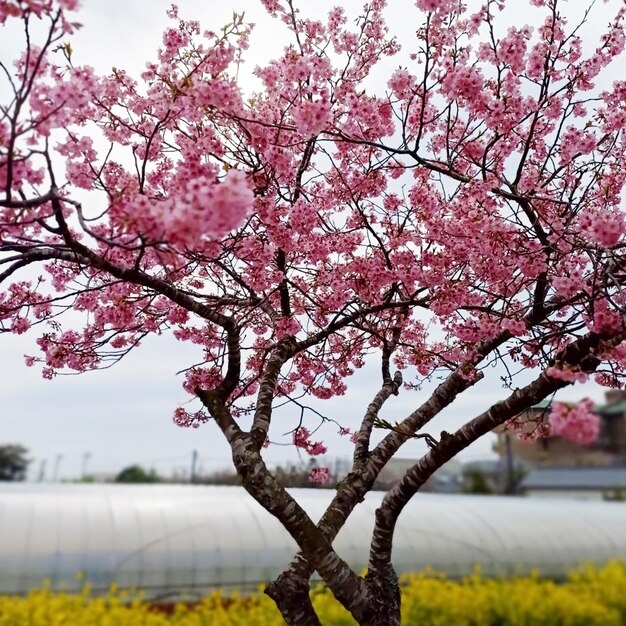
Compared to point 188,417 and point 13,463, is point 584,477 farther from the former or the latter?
point 13,463

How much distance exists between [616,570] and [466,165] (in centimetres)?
536

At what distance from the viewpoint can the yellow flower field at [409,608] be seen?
5605 millimetres

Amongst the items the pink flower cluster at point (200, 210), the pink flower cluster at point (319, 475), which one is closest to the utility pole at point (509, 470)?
the pink flower cluster at point (319, 475)

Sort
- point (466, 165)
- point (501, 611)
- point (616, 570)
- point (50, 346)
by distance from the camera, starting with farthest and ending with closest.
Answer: point (616, 570) → point (501, 611) → point (466, 165) → point (50, 346)

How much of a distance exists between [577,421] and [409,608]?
4630 millimetres

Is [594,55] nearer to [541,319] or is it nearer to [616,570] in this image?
[541,319]

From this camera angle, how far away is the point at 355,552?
24.4ft

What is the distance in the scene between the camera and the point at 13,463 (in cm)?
833

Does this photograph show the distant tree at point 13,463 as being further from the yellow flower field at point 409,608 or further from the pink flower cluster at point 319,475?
the pink flower cluster at point 319,475

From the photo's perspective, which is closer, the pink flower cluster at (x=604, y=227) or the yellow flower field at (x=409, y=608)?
the pink flower cluster at (x=604, y=227)

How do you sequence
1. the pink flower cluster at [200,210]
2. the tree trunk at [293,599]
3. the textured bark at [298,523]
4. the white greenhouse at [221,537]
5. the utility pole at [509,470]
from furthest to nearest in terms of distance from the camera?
the utility pole at [509,470] < the white greenhouse at [221,537] < the tree trunk at [293,599] < the textured bark at [298,523] < the pink flower cluster at [200,210]

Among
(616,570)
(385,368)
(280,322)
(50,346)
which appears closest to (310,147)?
(280,322)

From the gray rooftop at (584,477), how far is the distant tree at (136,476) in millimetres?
5012

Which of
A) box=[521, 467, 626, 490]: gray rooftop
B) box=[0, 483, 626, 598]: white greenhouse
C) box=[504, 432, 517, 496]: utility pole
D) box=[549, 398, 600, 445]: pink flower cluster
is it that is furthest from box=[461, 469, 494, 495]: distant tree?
box=[549, 398, 600, 445]: pink flower cluster
